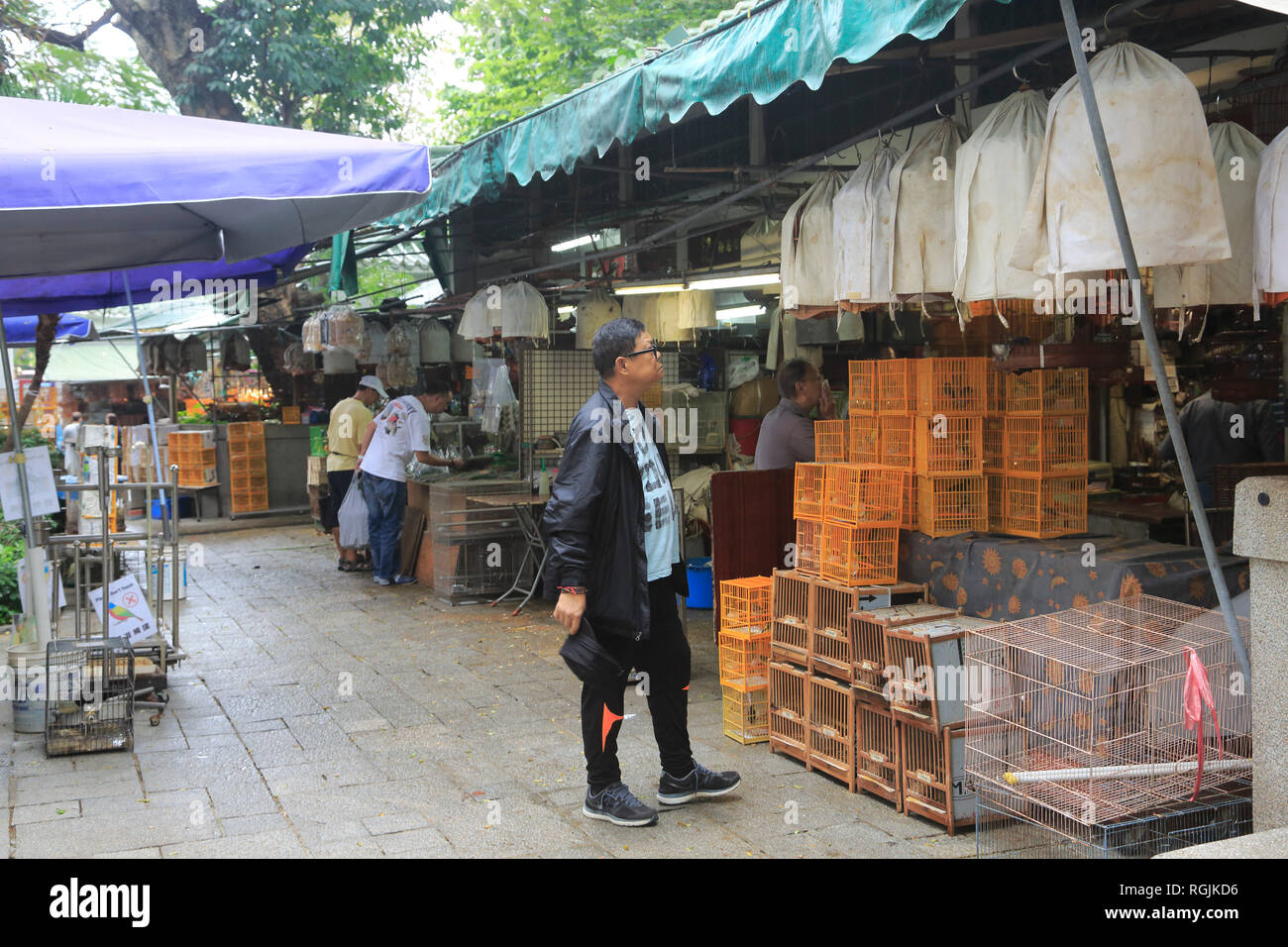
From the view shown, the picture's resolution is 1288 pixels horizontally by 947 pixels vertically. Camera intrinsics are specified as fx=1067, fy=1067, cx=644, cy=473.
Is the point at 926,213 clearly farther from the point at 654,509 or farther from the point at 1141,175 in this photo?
the point at 654,509

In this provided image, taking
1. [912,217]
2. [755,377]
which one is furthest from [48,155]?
[755,377]

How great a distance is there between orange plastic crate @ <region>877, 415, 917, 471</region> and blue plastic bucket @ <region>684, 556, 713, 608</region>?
11.7 ft

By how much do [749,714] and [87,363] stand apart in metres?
21.3

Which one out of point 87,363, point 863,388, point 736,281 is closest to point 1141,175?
point 863,388

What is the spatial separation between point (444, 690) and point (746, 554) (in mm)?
2152

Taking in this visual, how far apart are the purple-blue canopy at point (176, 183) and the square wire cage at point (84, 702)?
2.33 m

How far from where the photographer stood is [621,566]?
4383 millimetres

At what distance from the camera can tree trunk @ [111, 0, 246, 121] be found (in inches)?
639

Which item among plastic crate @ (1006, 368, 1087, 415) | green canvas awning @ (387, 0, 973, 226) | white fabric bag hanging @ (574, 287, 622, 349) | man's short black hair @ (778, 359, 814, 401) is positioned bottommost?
plastic crate @ (1006, 368, 1087, 415)

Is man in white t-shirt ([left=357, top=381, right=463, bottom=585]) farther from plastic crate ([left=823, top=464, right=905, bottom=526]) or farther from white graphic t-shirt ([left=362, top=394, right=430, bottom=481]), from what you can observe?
plastic crate ([left=823, top=464, right=905, bottom=526])

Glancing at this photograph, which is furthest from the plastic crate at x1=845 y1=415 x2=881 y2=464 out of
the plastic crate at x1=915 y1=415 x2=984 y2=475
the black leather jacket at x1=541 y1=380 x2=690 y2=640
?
the black leather jacket at x1=541 y1=380 x2=690 y2=640

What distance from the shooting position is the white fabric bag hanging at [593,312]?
396 inches
